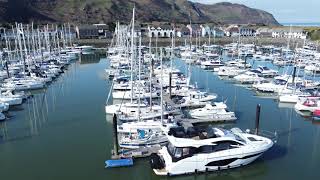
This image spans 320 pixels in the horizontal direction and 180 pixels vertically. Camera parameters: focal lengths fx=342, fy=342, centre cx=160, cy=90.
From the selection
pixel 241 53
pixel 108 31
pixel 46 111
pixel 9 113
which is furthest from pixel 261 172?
pixel 108 31

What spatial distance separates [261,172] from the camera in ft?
82.0

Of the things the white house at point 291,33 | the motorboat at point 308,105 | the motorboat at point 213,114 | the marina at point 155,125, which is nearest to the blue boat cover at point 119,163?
the marina at point 155,125

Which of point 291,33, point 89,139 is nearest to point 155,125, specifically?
point 89,139

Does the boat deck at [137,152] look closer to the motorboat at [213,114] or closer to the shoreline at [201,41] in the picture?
the motorboat at [213,114]

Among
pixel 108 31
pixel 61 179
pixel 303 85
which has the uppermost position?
pixel 108 31

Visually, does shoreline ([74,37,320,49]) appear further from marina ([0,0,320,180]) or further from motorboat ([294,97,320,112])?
motorboat ([294,97,320,112])

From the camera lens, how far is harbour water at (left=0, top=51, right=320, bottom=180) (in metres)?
24.8

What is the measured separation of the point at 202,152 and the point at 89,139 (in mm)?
12057

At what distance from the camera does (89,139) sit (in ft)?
102

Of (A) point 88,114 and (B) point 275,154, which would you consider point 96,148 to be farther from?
(B) point 275,154

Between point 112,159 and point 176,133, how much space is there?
537 cm

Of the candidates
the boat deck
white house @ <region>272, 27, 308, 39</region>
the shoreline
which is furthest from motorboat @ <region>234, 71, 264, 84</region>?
white house @ <region>272, 27, 308, 39</region>

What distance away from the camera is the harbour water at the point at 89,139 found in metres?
24.8

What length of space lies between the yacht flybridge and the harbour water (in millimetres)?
888
